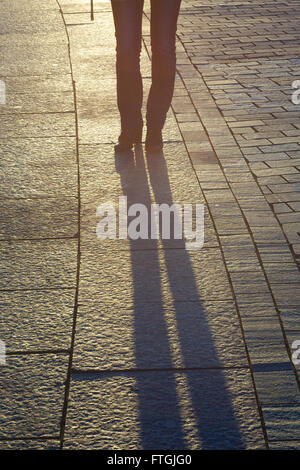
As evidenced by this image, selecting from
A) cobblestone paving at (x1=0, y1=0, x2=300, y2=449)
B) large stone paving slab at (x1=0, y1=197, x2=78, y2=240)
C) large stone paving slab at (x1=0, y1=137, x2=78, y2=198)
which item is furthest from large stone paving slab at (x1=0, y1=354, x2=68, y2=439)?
large stone paving slab at (x1=0, y1=137, x2=78, y2=198)

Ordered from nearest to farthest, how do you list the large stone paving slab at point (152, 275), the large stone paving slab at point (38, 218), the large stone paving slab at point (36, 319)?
the large stone paving slab at point (36, 319)
the large stone paving slab at point (152, 275)
the large stone paving slab at point (38, 218)

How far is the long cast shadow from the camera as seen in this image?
114 inches

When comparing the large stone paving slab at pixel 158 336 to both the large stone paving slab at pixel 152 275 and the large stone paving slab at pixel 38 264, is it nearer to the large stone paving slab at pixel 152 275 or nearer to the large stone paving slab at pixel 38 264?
the large stone paving slab at pixel 152 275

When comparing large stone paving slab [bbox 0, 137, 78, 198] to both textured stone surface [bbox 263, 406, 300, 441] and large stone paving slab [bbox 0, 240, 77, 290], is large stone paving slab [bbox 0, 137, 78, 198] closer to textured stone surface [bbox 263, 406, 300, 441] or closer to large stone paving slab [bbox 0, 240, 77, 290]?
large stone paving slab [bbox 0, 240, 77, 290]

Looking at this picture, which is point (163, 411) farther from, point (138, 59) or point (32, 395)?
point (138, 59)

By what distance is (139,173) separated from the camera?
541 cm

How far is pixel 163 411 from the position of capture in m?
3.02

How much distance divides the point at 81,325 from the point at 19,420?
0.69 metres

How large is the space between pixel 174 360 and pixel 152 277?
771mm

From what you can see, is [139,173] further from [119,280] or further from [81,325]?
[81,325]

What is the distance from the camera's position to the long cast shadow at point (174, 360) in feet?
9.50

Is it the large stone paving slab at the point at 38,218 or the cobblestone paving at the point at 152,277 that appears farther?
the large stone paving slab at the point at 38,218

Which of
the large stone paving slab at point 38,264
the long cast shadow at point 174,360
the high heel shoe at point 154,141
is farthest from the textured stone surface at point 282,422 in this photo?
the high heel shoe at point 154,141
